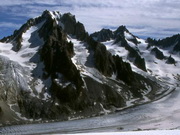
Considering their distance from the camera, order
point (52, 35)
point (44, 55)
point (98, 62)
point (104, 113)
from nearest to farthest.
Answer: point (104, 113), point (44, 55), point (52, 35), point (98, 62)

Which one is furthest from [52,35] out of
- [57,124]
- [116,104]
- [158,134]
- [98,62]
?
[158,134]

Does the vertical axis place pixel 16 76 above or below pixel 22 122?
above

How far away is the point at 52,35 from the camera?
183 metres

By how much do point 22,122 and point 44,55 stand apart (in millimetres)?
56522

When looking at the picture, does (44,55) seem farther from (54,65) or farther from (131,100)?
(131,100)

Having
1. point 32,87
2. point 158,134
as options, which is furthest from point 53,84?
point 158,134

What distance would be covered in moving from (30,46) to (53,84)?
49284 mm

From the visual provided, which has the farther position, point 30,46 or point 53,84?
point 30,46

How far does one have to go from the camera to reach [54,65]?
163375 mm

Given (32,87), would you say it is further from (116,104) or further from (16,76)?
(116,104)

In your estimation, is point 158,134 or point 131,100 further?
point 131,100

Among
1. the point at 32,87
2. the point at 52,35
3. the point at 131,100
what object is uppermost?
the point at 52,35

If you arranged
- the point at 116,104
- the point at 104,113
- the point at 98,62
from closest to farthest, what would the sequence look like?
the point at 104,113, the point at 116,104, the point at 98,62

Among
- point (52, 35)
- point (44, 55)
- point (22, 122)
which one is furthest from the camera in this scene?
point (52, 35)
